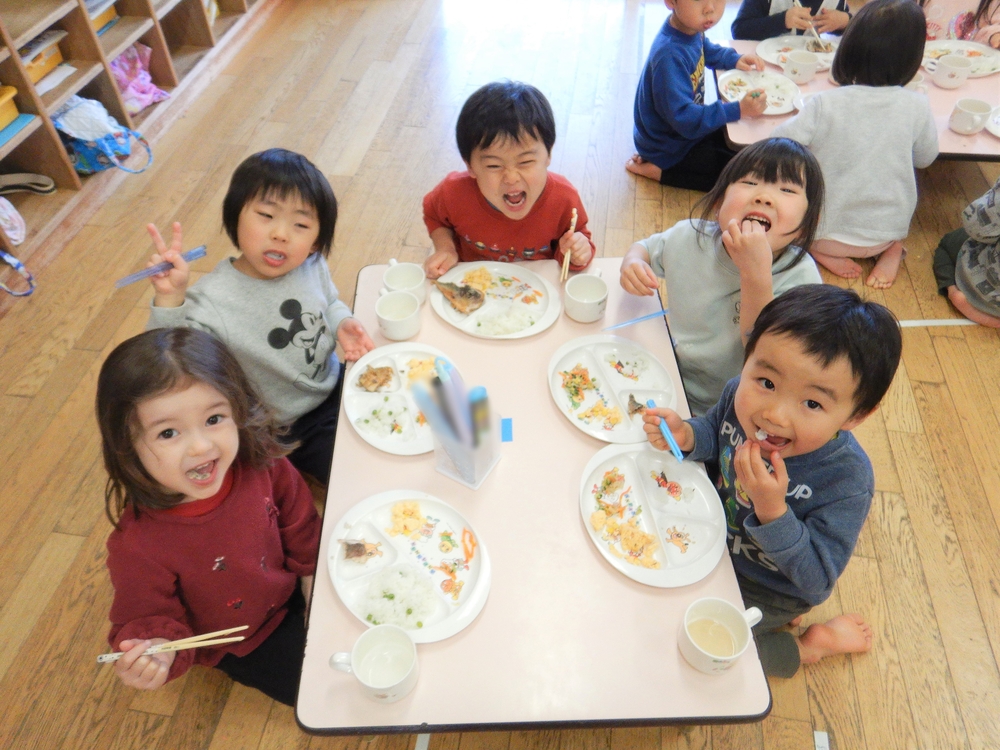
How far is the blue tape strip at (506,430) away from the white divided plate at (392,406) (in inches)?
5.7

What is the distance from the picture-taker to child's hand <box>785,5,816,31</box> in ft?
10.1

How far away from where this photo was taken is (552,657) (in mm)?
1104

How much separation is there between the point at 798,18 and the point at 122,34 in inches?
125

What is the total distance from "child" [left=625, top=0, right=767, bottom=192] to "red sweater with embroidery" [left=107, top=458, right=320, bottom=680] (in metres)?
2.23

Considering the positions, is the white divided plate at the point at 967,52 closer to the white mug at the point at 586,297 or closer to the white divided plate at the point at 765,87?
the white divided plate at the point at 765,87

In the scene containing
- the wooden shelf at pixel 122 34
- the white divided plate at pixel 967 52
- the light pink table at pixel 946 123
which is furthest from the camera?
the wooden shelf at pixel 122 34

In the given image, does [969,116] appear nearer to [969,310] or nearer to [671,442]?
[969,310]

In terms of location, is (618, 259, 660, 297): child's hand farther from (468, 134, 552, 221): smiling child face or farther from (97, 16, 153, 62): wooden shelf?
(97, 16, 153, 62): wooden shelf

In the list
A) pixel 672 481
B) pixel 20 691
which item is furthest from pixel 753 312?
pixel 20 691

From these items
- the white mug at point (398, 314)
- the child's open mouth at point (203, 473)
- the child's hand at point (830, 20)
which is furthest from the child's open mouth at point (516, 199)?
the child's hand at point (830, 20)

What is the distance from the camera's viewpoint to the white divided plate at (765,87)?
274 centimetres

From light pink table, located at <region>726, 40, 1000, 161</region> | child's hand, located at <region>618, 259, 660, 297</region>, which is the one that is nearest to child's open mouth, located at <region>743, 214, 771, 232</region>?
child's hand, located at <region>618, 259, 660, 297</region>

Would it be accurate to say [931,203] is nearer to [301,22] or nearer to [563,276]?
[563,276]

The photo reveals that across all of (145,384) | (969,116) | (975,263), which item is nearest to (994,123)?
(969,116)
